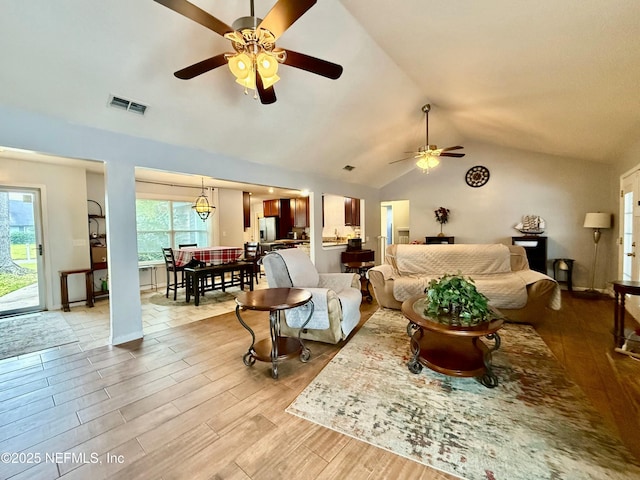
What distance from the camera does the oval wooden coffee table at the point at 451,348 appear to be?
2152 millimetres

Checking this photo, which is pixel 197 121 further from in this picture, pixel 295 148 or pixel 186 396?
pixel 186 396

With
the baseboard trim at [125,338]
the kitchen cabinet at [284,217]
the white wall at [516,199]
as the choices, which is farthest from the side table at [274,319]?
the kitchen cabinet at [284,217]

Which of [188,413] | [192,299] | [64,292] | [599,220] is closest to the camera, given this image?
[188,413]

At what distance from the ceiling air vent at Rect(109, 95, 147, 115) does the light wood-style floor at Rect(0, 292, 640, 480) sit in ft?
8.61

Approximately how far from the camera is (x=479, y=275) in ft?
13.8

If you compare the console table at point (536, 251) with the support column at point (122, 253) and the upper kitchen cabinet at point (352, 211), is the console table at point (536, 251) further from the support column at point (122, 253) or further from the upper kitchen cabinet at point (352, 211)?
the support column at point (122, 253)

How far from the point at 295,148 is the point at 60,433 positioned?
13.6 feet

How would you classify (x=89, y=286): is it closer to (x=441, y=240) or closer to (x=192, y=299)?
(x=192, y=299)

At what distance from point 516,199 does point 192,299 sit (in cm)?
730

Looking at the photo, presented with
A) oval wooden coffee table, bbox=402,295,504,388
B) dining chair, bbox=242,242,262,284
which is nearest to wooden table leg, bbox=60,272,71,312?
dining chair, bbox=242,242,262,284

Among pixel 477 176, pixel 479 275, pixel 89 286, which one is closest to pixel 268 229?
pixel 89 286

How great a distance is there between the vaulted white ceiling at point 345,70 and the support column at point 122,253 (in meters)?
0.58

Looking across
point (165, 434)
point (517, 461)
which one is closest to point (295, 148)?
point (165, 434)

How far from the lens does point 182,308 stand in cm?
460
